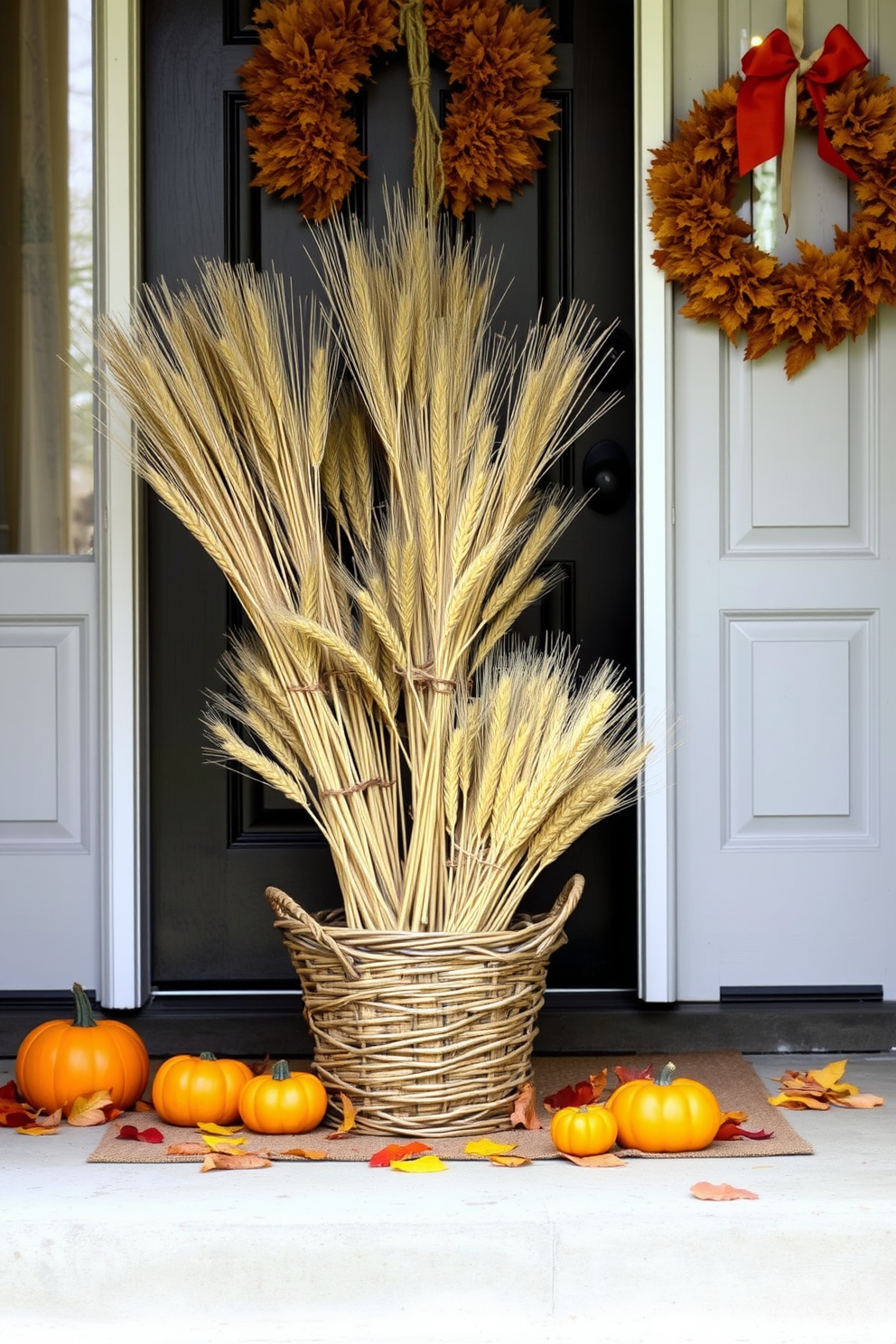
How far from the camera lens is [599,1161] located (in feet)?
5.44

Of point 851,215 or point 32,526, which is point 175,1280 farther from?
point 851,215

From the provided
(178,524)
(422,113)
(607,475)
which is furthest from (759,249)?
(178,524)

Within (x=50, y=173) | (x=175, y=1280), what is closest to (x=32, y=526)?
(x=50, y=173)

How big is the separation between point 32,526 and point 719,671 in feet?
3.81

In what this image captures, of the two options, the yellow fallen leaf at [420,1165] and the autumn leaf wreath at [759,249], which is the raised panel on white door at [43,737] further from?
the autumn leaf wreath at [759,249]

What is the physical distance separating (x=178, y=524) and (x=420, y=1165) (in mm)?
1140

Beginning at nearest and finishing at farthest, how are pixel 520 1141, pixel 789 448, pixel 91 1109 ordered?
pixel 520 1141, pixel 91 1109, pixel 789 448

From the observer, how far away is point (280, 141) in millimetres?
2197

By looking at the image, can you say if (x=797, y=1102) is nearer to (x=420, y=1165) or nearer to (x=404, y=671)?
(x=420, y=1165)

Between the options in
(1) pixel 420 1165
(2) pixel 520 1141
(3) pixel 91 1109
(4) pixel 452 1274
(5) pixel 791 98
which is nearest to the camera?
(4) pixel 452 1274

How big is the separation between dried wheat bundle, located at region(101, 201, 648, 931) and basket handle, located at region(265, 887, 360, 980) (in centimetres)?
9

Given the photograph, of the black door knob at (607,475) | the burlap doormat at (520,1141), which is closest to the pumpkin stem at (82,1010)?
the burlap doormat at (520,1141)

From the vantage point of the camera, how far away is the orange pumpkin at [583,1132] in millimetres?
1675

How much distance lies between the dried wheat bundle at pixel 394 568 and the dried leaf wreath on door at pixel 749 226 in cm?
41
